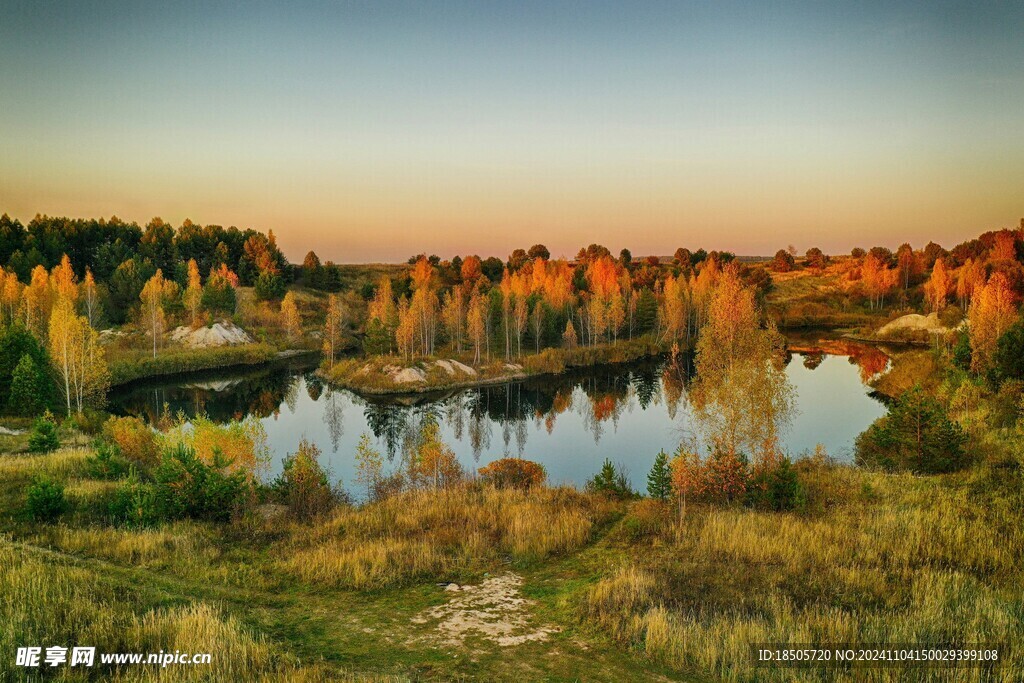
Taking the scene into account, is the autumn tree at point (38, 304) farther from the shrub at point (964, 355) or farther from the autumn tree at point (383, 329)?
the shrub at point (964, 355)

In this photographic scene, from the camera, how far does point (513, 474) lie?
85.3 ft

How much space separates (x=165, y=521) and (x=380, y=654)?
1119 centimetres

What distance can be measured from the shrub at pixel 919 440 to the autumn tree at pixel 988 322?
62.4 feet

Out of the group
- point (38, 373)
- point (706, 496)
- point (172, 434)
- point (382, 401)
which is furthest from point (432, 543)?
point (382, 401)

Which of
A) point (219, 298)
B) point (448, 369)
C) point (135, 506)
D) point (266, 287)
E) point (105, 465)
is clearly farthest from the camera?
point (266, 287)

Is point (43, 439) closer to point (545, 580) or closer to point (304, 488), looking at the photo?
point (304, 488)

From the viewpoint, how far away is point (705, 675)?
9.52m

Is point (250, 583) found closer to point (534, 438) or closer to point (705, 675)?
point (705, 675)

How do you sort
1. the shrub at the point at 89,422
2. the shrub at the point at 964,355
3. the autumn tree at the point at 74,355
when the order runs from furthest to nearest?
the shrub at the point at 964,355 < the autumn tree at the point at 74,355 < the shrub at the point at 89,422

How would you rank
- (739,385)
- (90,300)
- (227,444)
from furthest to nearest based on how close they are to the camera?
1. (90,300)
2. (227,444)
3. (739,385)

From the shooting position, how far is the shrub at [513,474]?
25.3 meters

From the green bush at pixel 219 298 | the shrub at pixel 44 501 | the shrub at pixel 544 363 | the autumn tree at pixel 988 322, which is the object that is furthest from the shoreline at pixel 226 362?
the autumn tree at pixel 988 322

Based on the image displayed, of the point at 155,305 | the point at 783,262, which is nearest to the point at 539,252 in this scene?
the point at 783,262

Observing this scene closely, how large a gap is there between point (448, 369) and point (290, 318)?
125 feet
